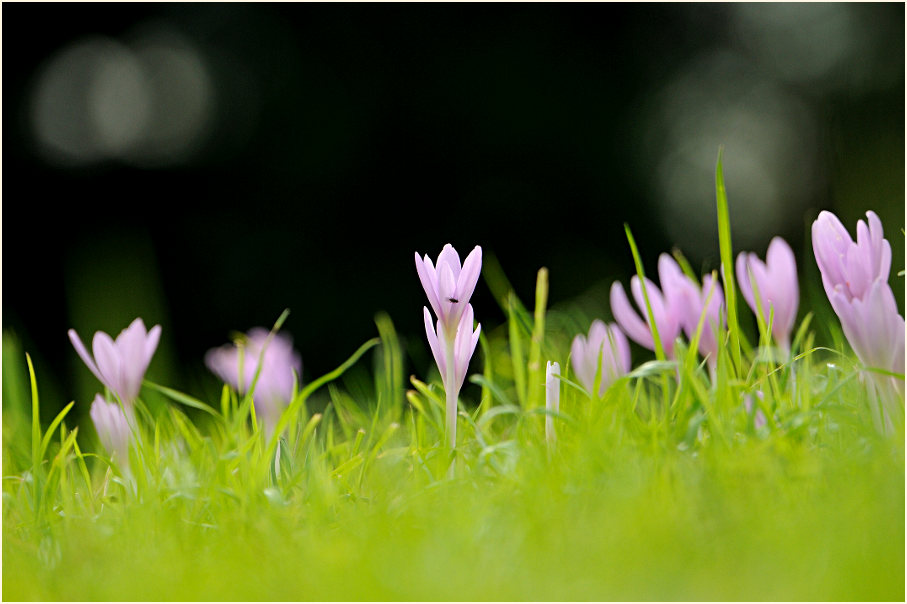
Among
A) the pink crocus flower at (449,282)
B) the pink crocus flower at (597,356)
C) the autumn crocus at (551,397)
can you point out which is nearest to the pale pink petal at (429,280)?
the pink crocus flower at (449,282)

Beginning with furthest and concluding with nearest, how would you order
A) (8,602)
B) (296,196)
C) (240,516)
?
(296,196) < (240,516) < (8,602)

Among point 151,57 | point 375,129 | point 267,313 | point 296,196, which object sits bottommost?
point 267,313

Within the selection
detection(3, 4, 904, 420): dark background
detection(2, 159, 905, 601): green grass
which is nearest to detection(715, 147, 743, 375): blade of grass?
detection(2, 159, 905, 601): green grass

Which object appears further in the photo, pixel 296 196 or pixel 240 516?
pixel 296 196

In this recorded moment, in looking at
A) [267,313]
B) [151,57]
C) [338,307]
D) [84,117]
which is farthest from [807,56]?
[84,117]

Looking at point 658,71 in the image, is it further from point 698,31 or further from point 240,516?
point 240,516

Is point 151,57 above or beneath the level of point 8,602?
above

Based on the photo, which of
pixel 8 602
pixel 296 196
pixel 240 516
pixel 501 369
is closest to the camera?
pixel 8 602

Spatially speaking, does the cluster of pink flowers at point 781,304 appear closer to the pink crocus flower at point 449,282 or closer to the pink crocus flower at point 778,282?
the pink crocus flower at point 778,282

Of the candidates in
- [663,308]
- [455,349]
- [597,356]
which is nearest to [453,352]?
[455,349]
